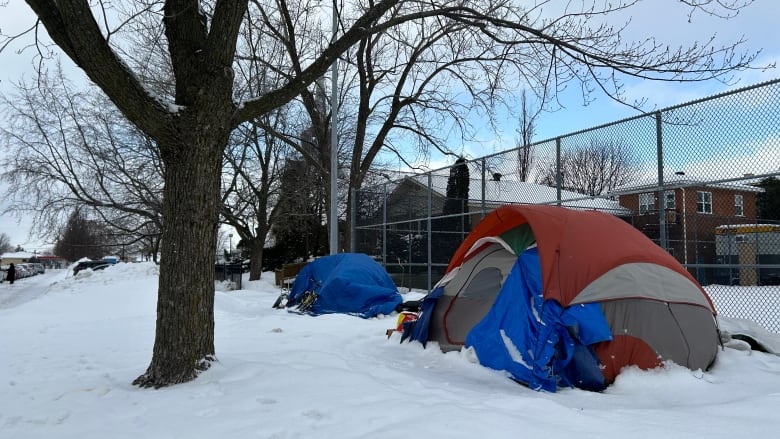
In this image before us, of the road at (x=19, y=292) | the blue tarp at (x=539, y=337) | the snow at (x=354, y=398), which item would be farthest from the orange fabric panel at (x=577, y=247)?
the road at (x=19, y=292)

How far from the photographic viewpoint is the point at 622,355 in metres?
5.23

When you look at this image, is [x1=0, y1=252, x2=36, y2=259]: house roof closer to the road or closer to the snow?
the road

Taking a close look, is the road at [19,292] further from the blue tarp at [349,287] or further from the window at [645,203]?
the window at [645,203]

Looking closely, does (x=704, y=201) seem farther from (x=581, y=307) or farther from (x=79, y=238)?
(x=79, y=238)

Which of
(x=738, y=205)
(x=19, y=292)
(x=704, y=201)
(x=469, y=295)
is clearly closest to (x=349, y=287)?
(x=469, y=295)

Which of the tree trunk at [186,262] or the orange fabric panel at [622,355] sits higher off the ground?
the tree trunk at [186,262]

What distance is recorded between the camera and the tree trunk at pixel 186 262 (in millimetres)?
5039

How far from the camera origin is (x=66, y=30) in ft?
15.4

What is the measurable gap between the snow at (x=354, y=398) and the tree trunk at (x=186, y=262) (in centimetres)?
23

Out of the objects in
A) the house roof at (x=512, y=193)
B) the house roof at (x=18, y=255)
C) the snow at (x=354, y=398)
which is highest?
the house roof at (x=512, y=193)

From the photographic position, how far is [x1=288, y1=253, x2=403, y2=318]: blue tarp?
10875 mm

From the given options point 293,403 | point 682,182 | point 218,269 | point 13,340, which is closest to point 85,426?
point 293,403

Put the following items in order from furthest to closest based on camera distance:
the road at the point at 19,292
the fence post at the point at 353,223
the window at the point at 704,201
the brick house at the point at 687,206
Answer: the road at the point at 19,292, the fence post at the point at 353,223, the window at the point at 704,201, the brick house at the point at 687,206

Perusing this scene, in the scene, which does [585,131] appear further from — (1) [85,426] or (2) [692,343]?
(1) [85,426]
